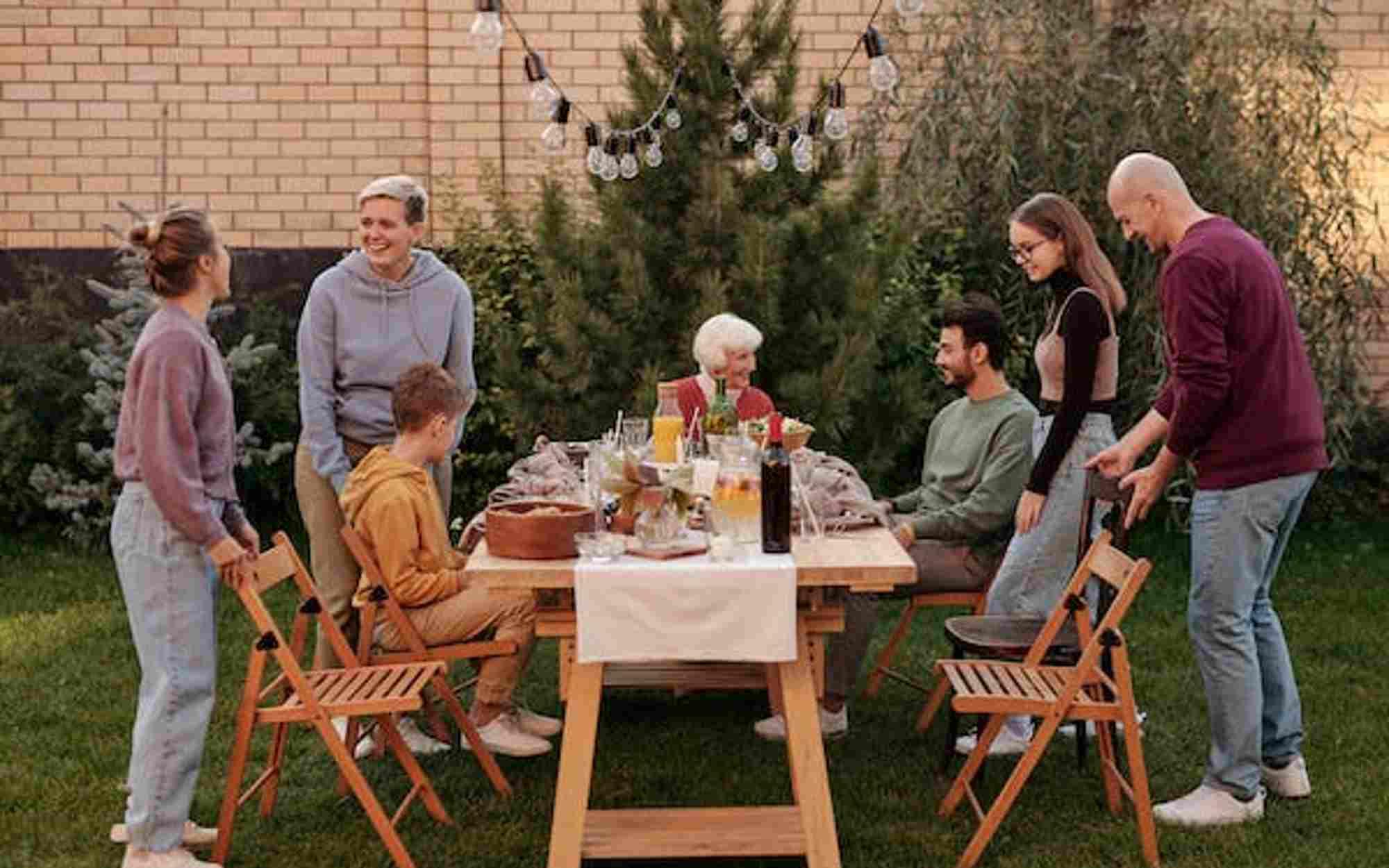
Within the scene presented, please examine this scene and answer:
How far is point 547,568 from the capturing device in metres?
4.42

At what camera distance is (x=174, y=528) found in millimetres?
4465

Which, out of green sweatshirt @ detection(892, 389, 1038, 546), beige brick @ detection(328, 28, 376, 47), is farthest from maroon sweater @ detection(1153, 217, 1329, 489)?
beige brick @ detection(328, 28, 376, 47)

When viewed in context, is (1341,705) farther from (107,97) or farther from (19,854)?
(107,97)

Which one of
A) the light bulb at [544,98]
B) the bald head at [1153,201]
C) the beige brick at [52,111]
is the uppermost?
the beige brick at [52,111]

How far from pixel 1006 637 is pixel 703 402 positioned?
1.54 metres

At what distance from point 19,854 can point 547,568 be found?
67.5 inches

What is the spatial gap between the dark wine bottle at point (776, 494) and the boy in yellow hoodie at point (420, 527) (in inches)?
38.0

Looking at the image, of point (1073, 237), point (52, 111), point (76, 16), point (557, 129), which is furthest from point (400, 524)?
point (76, 16)

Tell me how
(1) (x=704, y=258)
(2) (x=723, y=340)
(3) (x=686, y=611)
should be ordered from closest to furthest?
(3) (x=686, y=611) < (2) (x=723, y=340) < (1) (x=704, y=258)

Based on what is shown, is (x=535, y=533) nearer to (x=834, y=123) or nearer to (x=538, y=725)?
(x=538, y=725)

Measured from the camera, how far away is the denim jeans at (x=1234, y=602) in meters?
4.90

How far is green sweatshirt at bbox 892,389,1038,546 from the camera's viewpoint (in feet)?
18.7

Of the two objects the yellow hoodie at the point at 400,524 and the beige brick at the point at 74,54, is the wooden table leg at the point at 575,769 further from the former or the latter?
the beige brick at the point at 74,54

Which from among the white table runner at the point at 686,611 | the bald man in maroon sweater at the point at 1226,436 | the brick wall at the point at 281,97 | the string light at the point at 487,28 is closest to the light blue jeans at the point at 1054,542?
the bald man in maroon sweater at the point at 1226,436
